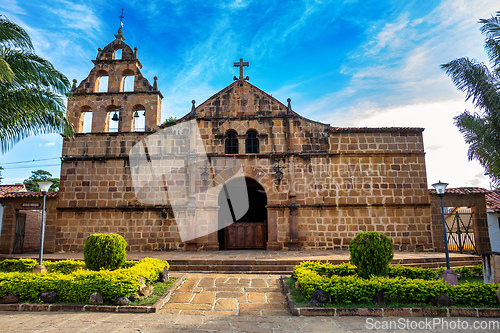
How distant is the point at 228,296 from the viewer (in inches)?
307

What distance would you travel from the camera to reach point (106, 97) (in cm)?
1595

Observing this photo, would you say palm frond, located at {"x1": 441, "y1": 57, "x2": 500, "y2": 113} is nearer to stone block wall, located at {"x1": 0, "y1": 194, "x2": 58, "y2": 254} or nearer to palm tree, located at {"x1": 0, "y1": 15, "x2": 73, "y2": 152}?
palm tree, located at {"x1": 0, "y1": 15, "x2": 73, "y2": 152}

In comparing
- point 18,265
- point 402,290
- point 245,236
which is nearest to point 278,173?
point 245,236

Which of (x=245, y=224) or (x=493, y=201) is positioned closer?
(x=245, y=224)

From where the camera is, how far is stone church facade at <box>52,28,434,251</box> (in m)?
14.9

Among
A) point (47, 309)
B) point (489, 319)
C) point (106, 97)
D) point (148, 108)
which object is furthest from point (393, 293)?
point (106, 97)

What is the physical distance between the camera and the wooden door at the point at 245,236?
15.7 meters

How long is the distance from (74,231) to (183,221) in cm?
499

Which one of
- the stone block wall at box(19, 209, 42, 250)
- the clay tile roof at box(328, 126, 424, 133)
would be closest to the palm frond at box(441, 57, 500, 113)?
the clay tile roof at box(328, 126, 424, 133)

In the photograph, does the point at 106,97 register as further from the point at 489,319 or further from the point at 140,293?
the point at 489,319

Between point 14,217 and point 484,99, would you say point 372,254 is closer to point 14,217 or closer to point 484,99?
point 484,99

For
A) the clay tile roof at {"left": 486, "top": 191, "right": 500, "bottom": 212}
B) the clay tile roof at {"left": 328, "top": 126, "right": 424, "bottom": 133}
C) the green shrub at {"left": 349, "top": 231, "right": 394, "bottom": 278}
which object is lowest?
the green shrub at {"left": 349, "top": 231, "right": 394, "bottom": 278}

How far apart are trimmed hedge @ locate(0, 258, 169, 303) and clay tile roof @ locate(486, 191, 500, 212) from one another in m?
15.9

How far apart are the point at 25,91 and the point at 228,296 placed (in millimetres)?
8263
